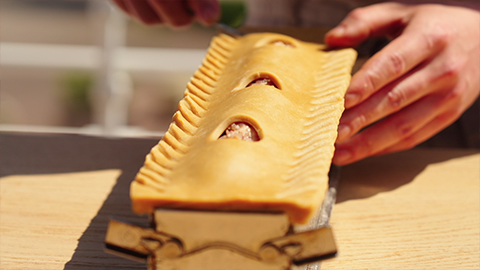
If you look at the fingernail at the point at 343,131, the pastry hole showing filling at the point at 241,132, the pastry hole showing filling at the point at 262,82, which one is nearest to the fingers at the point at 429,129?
the fingernail at the point at 343,131

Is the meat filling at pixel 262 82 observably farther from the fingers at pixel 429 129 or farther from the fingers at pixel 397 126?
the fingers at pixel 429 129

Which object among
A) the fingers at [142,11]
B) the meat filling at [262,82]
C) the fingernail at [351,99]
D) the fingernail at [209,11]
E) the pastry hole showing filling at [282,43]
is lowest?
the fingernail at [351,99]

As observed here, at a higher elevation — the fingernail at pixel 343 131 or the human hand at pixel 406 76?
the human hand at pixel 406 76

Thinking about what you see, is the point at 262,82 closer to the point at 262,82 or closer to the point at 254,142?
the point at 262,82

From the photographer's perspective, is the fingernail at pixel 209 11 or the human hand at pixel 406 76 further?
the fingernail at pixel 209 11

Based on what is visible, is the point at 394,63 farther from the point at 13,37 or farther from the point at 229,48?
the point at 13,37

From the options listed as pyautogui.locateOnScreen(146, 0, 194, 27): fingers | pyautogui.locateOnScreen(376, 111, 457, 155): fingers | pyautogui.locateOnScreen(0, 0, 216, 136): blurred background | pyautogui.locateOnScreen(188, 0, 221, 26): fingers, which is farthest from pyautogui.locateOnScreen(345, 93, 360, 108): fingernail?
pyautogui.locateOnScreen(0, 0, 216, 136): blurred background

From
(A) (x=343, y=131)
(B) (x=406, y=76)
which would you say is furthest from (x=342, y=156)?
(B) (x=406, y=76)

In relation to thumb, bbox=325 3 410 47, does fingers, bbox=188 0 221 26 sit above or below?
above

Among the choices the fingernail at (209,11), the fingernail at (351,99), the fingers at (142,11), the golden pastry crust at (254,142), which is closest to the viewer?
the golden pastry crust at (254,142)

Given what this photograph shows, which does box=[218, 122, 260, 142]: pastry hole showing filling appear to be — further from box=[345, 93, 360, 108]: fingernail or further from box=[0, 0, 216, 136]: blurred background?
box=[0, 0, 216, 136]: blurred background
